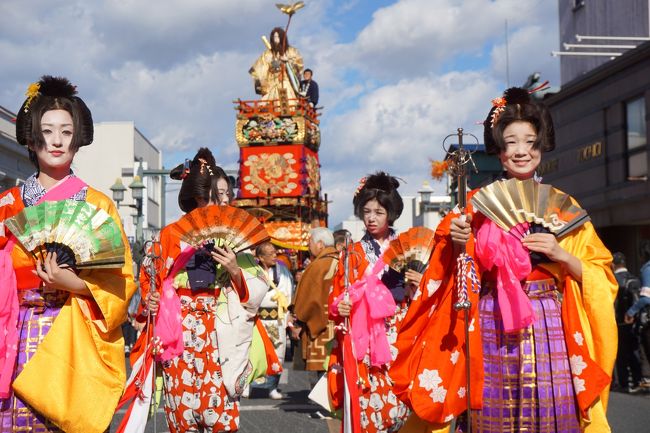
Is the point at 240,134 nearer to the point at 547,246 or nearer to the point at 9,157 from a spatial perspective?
the point at 9,157

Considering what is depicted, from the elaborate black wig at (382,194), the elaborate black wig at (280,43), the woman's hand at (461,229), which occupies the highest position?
the elaborate black wig at (280,43)

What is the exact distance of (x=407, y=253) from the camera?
706 centimetres

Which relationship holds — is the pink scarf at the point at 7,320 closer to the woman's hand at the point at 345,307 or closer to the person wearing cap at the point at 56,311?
the person wearing cap at the point at 56,311

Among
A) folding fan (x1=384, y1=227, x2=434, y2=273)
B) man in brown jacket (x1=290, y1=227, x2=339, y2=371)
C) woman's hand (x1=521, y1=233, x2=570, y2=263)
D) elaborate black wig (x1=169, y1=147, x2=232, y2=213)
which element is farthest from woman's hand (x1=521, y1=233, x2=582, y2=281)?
man in brown jacket (x1=290, y1=227, x2=339, y2=371)

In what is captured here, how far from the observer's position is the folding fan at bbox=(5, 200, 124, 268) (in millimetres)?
4488

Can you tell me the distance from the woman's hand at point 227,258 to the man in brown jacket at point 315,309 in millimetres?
4549

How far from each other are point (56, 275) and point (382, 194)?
336 centimetres

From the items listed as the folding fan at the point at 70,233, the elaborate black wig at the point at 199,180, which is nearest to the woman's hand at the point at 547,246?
the folding fan at the point at 70,233

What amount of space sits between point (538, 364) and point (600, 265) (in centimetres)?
63

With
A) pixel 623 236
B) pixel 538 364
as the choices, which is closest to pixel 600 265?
pixel 538 364

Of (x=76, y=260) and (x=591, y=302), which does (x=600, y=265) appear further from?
(x=76, y=260)

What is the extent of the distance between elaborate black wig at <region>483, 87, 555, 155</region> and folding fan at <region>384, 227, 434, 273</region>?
2.22m

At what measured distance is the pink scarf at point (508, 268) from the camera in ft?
14.3

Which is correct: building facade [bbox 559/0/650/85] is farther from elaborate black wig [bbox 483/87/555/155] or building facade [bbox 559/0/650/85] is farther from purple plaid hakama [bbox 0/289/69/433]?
purple plaid hakama [bbox 0/289/69/433]
